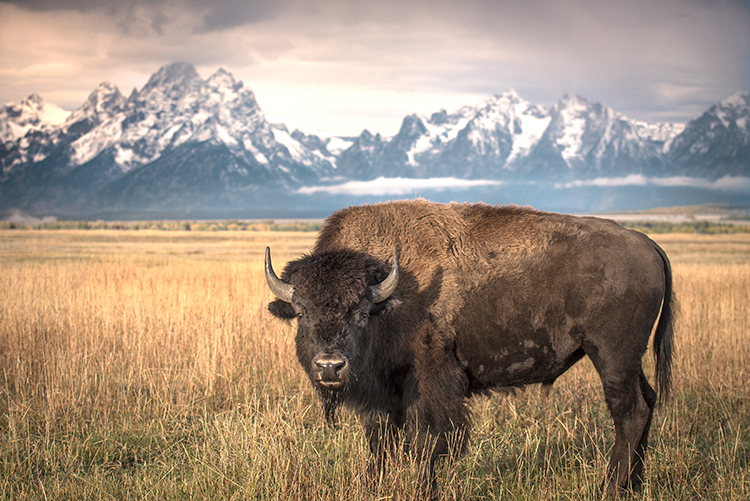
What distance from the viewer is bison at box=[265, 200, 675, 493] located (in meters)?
5.33

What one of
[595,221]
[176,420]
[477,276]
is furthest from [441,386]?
[176,420]

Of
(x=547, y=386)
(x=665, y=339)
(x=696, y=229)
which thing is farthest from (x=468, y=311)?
(x=696, y=229)

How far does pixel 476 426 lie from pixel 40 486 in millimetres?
4507

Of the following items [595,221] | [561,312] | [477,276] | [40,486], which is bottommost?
[40,486]

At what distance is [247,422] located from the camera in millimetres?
5984

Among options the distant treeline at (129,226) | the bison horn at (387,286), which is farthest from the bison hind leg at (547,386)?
the distant treeline at (129,226)

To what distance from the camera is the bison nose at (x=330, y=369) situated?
4.78 meters

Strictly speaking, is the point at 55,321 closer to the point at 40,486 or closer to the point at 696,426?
the point at 40,486

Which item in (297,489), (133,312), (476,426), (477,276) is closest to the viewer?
(297,489)

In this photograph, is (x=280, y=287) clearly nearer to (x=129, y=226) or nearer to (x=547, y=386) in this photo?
(x=547, y=386)

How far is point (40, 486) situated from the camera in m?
5.02

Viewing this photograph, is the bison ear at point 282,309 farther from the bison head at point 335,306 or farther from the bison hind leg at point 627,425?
the bison hind leg at point 627,425

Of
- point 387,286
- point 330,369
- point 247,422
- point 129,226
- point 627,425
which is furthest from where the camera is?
point 129,226

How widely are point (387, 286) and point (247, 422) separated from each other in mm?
2134
